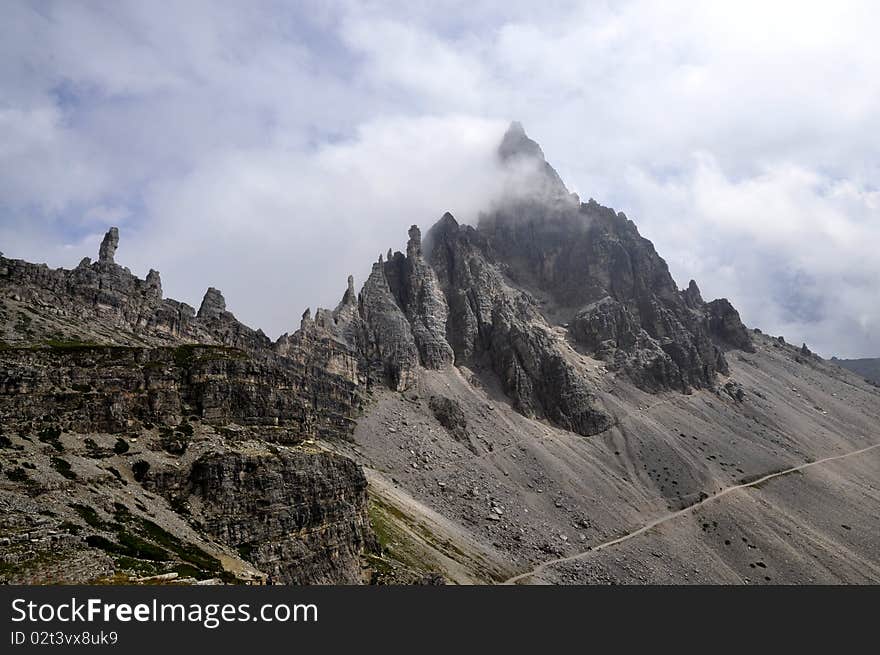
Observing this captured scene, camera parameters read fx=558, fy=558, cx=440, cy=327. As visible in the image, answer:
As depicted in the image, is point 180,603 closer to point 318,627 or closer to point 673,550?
point 318,627

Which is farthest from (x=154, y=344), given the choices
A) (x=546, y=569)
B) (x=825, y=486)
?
(x=825, y=486)

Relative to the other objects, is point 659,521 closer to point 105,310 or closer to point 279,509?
point 279,509

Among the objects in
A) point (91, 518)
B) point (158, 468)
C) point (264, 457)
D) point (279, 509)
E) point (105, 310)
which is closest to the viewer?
point (91, 518)

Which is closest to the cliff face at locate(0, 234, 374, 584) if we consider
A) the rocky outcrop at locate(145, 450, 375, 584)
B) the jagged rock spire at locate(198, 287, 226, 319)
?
the rocky outcrop at locate(145, 450, 375, 584)

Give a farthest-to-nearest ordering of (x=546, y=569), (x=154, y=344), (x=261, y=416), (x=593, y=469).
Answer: (x=593, y=469)
(x=154, y=344)
(x=546, y=569)
(x=261, y=416)

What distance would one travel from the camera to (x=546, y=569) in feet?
383

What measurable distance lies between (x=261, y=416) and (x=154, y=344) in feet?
189

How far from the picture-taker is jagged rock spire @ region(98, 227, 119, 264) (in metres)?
152

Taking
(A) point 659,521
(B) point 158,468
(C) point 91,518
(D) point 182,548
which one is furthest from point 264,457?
(A) point 659,521

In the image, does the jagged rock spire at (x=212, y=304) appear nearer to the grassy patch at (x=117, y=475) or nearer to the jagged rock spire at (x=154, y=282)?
the jagged rock spire at (x=154, y=282)

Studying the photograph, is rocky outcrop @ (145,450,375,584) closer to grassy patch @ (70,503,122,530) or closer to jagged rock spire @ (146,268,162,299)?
grassy patch @ (70,503,122,530)

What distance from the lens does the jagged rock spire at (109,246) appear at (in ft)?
500

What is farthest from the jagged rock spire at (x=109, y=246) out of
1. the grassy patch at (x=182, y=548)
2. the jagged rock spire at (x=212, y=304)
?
the grassy patch at (x=182, y=548)

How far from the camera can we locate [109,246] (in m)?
154
